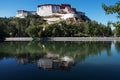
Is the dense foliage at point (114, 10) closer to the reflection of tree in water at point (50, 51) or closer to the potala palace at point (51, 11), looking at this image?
the reflection of tree in water at point (50, 51)

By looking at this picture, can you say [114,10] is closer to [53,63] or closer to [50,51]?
[53,63]

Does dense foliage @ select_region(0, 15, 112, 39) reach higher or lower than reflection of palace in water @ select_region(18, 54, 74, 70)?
higher

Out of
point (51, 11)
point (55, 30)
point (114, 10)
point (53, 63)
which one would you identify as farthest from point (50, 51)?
point (51, 11)

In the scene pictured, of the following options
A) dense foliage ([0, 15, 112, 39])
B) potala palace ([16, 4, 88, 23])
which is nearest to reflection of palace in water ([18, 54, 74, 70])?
dense foliage ([0, 15, 112, 39])

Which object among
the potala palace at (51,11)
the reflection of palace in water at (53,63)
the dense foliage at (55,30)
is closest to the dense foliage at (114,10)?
the reflection of palace in water at (53,63)

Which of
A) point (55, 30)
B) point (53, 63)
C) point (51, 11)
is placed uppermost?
point (51, 11)

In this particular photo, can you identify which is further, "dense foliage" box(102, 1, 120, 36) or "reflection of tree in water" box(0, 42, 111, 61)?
"reflection of tree in water" box(0, 42, 111, 61)

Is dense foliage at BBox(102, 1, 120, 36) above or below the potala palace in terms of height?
below

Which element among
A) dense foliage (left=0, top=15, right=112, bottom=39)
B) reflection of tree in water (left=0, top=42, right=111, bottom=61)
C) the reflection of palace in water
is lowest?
the reflection of palace in water

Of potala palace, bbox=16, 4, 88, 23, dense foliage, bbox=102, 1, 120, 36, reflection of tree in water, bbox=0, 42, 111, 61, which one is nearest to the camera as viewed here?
dense foliage, bbox=102, 1, 120, 36

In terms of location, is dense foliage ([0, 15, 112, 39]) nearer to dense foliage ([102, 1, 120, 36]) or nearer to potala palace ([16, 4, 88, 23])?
potala palace ([16, 4, 88, 23])

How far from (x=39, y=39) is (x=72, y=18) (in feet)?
162

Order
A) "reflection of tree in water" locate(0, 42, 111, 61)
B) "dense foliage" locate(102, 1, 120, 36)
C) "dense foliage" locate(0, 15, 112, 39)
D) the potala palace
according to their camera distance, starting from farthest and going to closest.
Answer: the potala palace → "dense foliage" locate(0, 15, 112, 39) → "reflection of tree in water" locate(0, 42, 111, 61) → "dense foliage" locate(102, 1, 120, 36)

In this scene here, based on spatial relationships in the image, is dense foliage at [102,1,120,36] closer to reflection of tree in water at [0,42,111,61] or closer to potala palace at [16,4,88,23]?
reflection of tree in water at [0,42,111,61]
